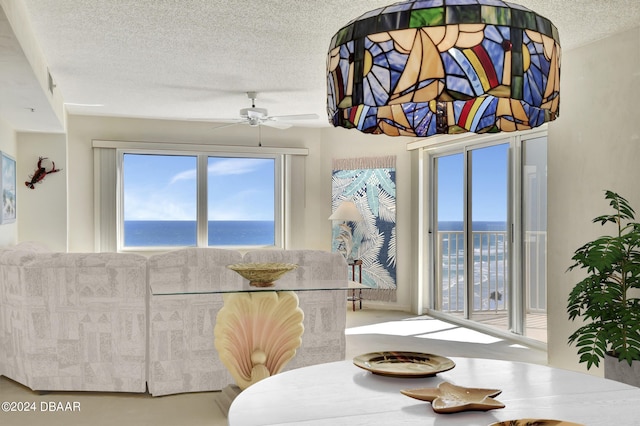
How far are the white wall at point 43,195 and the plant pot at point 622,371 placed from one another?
553 cm

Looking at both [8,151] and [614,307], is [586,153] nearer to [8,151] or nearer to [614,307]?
[614,307]

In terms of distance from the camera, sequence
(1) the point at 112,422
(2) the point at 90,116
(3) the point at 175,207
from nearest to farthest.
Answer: (1) the point at 112,422 → (2) the point at 90,116 → (3) the point at 175,207

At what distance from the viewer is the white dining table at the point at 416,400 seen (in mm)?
1428

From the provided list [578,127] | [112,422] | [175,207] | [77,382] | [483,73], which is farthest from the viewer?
[175,207]

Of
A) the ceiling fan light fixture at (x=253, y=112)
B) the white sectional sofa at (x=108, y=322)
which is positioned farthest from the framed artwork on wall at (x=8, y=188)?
the ceiling fan light fixture at (x=253, y=112)

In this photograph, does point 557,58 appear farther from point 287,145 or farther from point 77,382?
point 287,145

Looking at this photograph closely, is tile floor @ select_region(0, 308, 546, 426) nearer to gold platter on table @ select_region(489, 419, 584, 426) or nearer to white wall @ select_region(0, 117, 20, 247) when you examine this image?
white wall @ select_region(0, 117, 20, 247)

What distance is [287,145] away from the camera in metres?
8.34

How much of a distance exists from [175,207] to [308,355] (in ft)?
41.4

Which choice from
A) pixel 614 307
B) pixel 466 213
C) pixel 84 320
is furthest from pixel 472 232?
pixel 84 320

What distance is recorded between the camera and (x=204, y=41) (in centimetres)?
418

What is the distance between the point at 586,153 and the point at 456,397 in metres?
3.29

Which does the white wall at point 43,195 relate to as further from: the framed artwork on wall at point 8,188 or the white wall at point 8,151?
the framed artwork on wall at point 8,188

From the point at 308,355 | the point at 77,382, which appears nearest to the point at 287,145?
the point at 308,355
